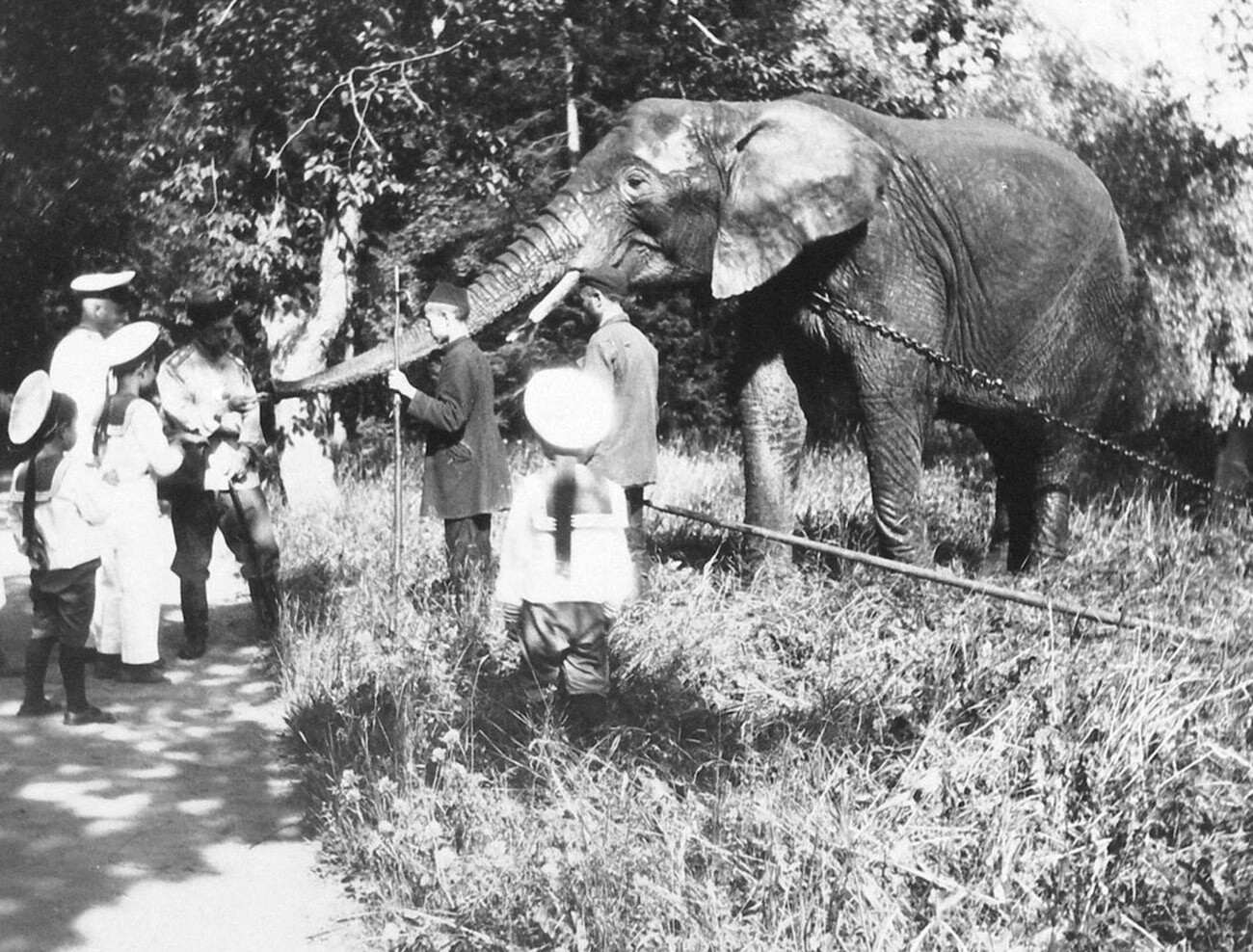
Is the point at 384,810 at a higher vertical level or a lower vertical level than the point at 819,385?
lower

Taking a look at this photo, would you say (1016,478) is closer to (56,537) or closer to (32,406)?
(56,537)

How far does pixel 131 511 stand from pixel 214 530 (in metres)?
1.22

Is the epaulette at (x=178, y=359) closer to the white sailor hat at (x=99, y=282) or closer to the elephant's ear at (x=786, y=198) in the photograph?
the white sailor hat at (x=99, y=282)

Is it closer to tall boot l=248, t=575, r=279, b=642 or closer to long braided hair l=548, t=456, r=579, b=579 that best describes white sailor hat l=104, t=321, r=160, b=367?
tall boot l=248, t=575, r=279, b=642

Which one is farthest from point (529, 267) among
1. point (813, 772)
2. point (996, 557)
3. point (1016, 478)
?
point (813, 772)

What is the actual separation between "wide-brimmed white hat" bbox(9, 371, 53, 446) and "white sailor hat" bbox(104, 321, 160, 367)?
49cm

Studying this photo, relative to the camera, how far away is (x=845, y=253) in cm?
814

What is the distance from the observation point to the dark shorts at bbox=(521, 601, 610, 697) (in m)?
5.89

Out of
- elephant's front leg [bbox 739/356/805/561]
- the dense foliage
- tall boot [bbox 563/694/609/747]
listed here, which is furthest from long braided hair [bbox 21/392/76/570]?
the dense foliage

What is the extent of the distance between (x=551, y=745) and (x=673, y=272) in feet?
10.8

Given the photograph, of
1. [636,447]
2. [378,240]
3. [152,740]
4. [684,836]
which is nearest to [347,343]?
[378,240]

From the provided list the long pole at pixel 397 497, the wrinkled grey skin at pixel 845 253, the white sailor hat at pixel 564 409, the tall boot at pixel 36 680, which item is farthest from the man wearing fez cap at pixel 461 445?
the white sailor hat at pixel 564 409

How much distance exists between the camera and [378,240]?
1653 cm

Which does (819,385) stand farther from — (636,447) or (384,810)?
(384,810)
